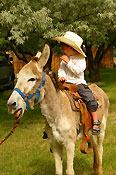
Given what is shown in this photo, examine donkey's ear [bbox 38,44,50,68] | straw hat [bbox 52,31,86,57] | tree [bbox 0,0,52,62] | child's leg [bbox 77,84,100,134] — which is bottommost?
child's leg [bbox 77,84,100,134]

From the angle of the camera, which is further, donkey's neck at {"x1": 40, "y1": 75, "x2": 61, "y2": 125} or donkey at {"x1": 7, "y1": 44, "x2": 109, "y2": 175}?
donkey's neck at {"x1": 40, "y1": 75, "x2": 61, "y2": 125}

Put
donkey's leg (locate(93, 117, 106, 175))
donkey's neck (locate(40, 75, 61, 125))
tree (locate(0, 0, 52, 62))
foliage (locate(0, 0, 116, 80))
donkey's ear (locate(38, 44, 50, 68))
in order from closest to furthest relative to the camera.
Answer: donkey's ear (locate(38, 44, 50, 68))
donkey's neck (locate(40, 75, 61, 125))
donkey's leg (locate(93, 117, 106, 175))
tree (locate(0, 0, 52, 62))
foliage (locate(0, 0, 116, 80))

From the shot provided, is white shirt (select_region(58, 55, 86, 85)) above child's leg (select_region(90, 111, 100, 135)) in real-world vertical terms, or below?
above

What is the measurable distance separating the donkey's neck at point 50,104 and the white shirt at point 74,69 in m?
0.52

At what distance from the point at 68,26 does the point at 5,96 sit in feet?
27.3

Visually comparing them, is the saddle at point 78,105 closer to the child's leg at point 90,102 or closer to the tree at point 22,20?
the child's leg at point 90,102

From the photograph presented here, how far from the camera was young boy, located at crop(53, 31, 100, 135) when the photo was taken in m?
4.78

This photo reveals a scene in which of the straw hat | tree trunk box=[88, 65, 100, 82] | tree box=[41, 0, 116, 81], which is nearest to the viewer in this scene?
the straw hat

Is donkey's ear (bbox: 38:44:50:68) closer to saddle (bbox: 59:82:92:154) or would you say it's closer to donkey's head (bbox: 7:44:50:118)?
donkey's head (bbox: 7:44:50:118)

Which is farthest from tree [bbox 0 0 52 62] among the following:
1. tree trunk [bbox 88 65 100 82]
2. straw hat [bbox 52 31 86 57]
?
tree trunk [bbox 88 65 100 82]

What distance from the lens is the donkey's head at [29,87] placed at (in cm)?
393

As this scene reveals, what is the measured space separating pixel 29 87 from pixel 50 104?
1.65 feet

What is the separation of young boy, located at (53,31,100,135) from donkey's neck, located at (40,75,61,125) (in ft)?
1.45

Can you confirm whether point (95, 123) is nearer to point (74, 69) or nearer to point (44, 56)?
point (74, 69)
